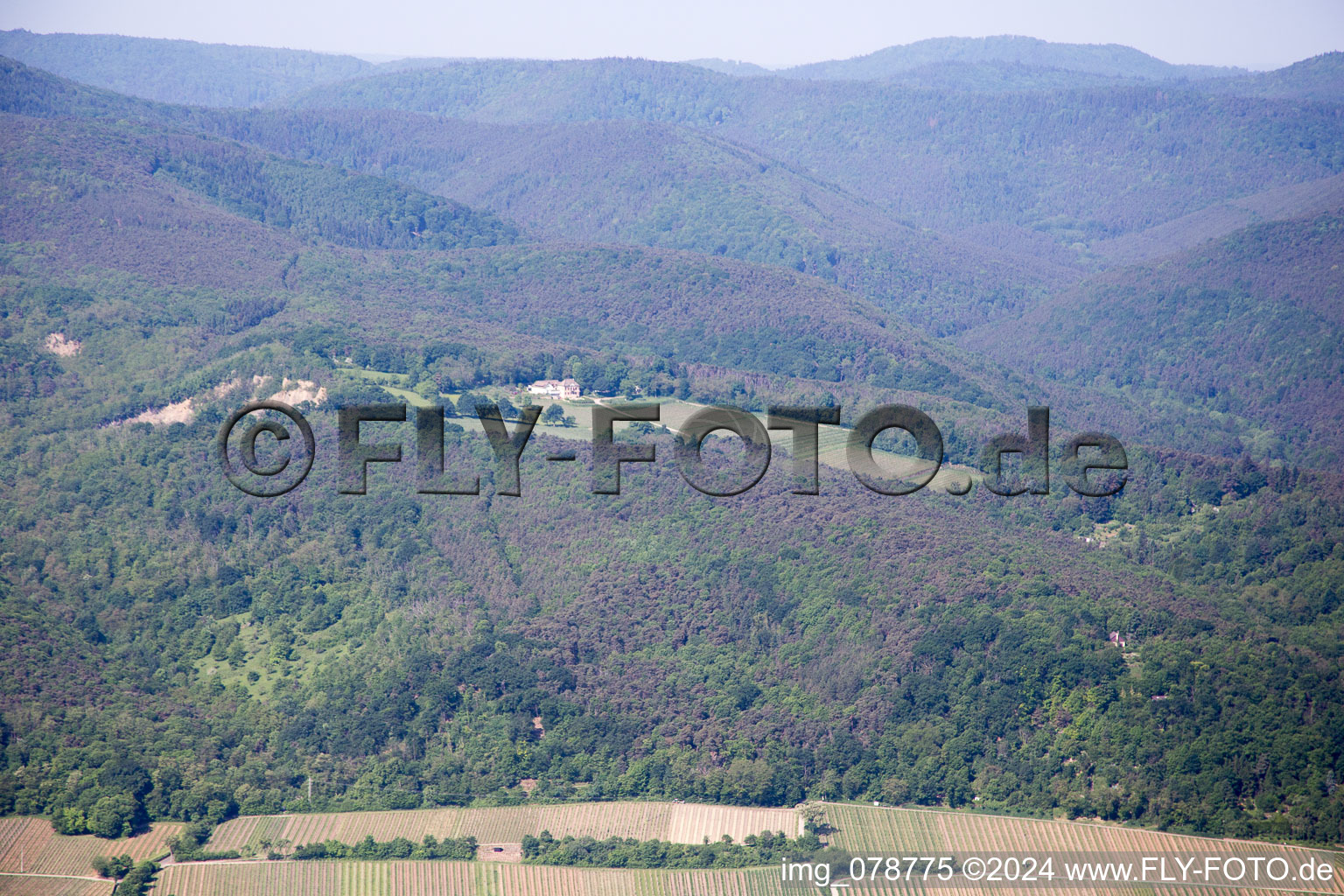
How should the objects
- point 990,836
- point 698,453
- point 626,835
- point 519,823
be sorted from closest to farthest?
point 990,836 < point 626,835 < point 519,823 < point 698,453

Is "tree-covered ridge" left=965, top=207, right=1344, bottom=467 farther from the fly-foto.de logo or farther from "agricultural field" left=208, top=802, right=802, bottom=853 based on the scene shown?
"agricultural field" left=208, top=802, right=802, bottom=853

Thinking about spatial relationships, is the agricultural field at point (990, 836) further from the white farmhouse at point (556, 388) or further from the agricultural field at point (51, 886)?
the white farmhouse at point (556, 388)

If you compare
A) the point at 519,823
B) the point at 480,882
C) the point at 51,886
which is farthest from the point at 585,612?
the point at 51,886

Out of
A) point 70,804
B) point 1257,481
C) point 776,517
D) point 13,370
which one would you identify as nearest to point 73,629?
point 70,804

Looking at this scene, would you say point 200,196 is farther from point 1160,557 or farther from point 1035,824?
point 1035,824

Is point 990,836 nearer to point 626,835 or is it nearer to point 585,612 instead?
point 626,835

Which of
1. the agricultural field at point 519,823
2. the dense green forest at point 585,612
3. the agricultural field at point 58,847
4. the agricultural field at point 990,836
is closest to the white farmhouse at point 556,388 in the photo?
the dense green forest at point 585,612

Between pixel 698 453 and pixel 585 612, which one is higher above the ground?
pixel 698 453
